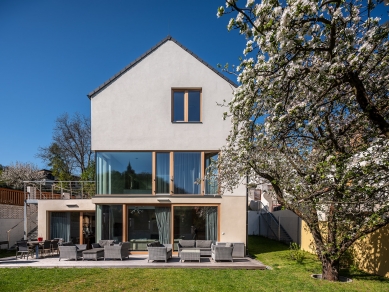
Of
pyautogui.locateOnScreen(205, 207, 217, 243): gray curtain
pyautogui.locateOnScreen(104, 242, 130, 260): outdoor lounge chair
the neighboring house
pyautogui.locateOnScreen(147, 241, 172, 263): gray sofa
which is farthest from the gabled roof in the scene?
pyautogui.locateOnScreen(147, 241, 172, 263): gray sofa

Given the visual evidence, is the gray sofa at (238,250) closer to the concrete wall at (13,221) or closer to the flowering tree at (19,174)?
the concrete wall at (13,221)

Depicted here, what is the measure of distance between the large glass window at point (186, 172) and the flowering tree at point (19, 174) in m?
22.9

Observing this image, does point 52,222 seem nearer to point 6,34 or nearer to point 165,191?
point 165,191

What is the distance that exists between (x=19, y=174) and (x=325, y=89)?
33.1m

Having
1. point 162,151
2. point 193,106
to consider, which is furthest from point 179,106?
point 162,151

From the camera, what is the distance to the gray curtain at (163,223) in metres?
13.4

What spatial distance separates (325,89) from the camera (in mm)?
6133

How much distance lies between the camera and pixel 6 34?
1207 centimetres

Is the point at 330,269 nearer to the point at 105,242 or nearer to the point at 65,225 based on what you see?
the point at 105,242

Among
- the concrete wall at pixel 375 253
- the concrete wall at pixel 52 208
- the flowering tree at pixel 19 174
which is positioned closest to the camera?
the concrete wall at pixel 375 253

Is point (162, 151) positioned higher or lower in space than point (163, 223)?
higher

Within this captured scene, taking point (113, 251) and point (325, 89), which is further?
point (113, 251)

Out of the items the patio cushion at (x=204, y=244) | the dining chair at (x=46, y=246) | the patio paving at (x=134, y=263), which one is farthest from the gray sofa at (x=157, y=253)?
the dining chair at (x=46, y=246)

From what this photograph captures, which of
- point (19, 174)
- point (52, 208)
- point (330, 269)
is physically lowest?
point (330, 269)
